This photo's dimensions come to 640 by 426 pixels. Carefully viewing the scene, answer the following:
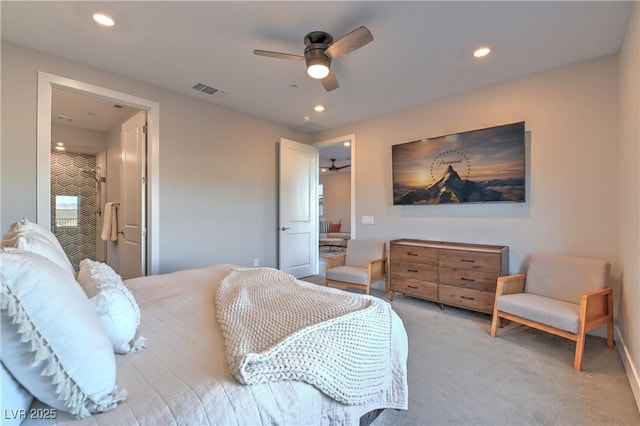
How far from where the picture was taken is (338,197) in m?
10.2

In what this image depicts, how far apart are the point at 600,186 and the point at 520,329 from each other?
1559mm

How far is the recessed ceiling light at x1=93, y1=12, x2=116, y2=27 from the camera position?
2.17m

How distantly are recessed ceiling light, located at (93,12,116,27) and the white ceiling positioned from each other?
1.7 inches

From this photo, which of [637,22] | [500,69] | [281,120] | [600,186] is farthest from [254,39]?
[600,186]

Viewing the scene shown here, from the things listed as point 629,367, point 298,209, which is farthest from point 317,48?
point 629,367

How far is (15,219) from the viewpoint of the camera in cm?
257

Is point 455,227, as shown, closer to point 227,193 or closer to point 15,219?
point 227,193

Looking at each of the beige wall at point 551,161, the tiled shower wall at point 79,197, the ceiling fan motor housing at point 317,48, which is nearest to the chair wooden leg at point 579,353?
the beige wall at point 551,161

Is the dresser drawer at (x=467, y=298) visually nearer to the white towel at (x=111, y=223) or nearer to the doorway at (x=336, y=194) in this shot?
the doorway at (x=336, y=194)

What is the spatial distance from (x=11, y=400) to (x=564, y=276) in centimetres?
360

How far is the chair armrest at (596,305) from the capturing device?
7.11 ft

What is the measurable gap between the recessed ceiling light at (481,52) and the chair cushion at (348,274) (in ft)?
8.55

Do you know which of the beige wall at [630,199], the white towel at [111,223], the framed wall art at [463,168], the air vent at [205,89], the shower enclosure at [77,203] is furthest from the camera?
the shower enclosure at [77,203]

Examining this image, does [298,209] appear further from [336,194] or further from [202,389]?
[336,194]
